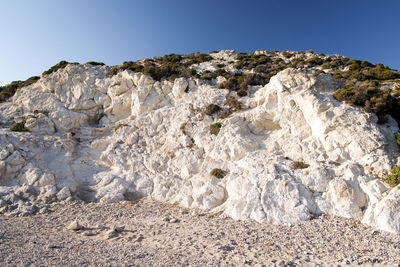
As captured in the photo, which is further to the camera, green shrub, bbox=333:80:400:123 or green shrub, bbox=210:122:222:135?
green shrub, bbox=210:122:222:135

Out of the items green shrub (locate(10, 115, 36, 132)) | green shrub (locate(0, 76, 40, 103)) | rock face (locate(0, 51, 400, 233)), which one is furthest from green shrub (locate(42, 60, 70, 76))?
green shrub (locate(10, 115, 36, 132))

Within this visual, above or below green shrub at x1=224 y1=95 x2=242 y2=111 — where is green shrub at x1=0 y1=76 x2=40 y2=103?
below

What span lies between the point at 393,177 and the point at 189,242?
9653mm

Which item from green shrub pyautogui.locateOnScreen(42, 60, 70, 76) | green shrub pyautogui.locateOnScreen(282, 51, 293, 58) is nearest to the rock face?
green shrub pyautogui.locateOnScreen(42, 60, 70, 76)

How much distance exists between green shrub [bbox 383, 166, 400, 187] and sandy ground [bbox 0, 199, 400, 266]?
8.61 feet

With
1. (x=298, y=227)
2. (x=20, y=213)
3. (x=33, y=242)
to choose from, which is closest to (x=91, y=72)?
(x=20, y=213)

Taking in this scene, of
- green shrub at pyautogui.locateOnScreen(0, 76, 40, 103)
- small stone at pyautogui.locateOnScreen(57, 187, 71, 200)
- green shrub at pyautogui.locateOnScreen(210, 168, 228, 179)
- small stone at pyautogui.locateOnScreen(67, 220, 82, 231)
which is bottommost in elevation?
small stone at pyautogui.locateOnScreen(67, 220, 82, 231)

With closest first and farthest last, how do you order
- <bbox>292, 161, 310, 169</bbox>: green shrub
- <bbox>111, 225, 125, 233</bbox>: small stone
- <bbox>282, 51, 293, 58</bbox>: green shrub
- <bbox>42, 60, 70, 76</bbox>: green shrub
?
<bbox>111, 225, 125, 233</bbox>: small stone < <bbox>292, 161, 310, 169</bbox>: green shrub < <bbox>42, 60, 70, 76</bbox>: green shrub < <bbox>282, 51, 293, 58</bbox>: green shrub

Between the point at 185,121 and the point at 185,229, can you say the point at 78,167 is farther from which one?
the point at 185,229

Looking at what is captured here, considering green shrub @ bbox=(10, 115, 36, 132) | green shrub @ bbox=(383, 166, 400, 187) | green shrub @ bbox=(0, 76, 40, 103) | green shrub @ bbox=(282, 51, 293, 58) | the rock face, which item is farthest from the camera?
green shrub @ bbox=(282, 51, 293, 58)

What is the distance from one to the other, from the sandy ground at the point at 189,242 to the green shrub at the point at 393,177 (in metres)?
2.63

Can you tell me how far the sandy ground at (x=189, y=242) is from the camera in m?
7.02

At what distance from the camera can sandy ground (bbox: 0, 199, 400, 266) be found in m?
7.02

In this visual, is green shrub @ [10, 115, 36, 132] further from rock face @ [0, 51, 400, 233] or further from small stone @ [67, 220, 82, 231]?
small stone @ [67, 220, 82, 231]
